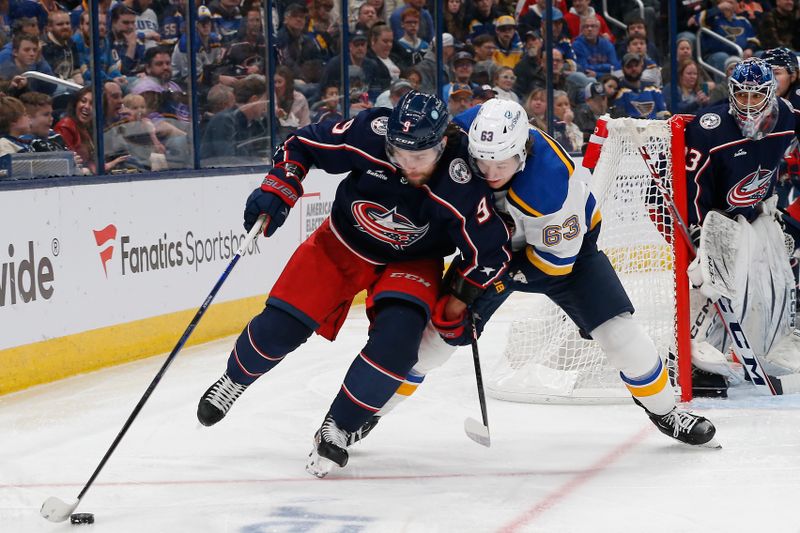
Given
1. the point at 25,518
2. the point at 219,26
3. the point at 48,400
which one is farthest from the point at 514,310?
the point at 25,518

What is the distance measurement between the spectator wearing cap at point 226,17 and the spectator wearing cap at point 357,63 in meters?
0.88

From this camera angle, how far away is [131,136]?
5242 mm

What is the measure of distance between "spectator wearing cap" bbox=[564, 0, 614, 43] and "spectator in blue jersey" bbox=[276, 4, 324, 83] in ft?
8.04

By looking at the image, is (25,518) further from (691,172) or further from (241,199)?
(241,199)

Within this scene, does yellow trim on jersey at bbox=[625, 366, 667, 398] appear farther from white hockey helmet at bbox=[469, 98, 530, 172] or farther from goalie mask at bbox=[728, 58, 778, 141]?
goalie mask at bbox=[728, 58, 778, 141]

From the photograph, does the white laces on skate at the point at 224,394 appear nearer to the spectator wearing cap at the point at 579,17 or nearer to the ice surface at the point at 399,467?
the ice surface at the point at 399,467

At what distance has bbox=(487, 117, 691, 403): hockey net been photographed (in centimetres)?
406

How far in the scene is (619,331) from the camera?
3.29 meters

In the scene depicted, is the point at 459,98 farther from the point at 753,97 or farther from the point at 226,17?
the point at 753,97

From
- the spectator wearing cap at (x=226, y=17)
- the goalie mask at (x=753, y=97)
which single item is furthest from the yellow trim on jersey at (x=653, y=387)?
the spectator wearing cap at (x=226, y=17)

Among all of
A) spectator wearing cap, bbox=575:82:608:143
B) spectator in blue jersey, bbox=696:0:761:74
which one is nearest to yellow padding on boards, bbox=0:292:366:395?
spectator wearing cap, bbox=575:82:608:143

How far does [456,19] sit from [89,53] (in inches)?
134

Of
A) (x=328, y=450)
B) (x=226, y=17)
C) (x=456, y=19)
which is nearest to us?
(x=328, y=450)

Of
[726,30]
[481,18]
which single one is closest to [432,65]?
[481,18]
